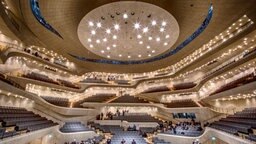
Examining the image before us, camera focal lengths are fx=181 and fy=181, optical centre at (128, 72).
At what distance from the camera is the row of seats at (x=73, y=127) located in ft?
57.0

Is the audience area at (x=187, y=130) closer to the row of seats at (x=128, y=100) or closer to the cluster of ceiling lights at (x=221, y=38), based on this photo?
the row of seats at (x=128, y=100)

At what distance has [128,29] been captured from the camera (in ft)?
68.4

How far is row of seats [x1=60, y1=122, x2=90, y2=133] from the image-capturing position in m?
17.4

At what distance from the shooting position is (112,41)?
23.5 meters

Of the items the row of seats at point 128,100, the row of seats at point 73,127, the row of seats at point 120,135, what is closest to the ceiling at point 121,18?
the row of seats at point 128,100

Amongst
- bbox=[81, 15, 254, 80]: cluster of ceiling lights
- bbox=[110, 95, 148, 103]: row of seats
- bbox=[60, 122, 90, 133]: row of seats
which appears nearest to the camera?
bbox=[81, 15, 254, 80]: cluster of ceiling lights

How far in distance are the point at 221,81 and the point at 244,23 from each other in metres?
8.16

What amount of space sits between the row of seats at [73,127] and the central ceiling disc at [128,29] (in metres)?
10.3

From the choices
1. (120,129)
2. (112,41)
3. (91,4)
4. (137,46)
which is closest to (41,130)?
(120,129)

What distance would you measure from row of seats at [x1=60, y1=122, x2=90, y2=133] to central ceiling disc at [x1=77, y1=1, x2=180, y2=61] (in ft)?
33.9

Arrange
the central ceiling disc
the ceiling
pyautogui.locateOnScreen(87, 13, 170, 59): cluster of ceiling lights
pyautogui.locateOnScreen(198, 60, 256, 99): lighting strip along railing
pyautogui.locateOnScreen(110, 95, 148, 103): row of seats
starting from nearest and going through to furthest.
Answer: the ceiling → pyautogui.locateOnScreen(198, 60, 256, 99): lighting strip along railing → the central ceiling disc → pyautogui.locateOnScreen(87, 13, 170, 59): cluster of ceiling lights → pyautogui.locateOnScreen(110, 95, 148, 103): row of seats

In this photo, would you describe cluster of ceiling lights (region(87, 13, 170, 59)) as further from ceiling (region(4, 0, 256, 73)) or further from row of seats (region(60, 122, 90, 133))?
row of seats (region(60, 122, 90, 133))

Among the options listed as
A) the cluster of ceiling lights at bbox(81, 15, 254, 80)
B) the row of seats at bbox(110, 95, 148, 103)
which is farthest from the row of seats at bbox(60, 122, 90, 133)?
the cluster of ceiling lights at bbox(81, 15, 254, 80)

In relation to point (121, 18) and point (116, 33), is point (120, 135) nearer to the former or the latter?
point (116, 33)
